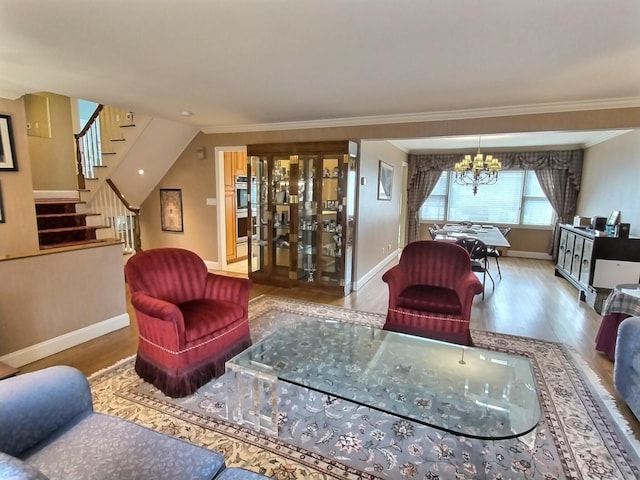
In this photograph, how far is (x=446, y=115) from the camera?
3934 millimetres

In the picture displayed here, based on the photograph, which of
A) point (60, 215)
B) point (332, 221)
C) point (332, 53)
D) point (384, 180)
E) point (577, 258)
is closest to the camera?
point (332, 53)

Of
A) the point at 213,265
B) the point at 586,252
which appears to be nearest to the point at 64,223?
the point at 213,265

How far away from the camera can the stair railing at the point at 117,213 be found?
5207 millimetres

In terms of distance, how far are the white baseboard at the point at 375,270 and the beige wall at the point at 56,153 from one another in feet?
15.6

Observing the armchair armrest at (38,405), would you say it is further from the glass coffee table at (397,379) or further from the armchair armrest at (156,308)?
the glass coffee table at (397,379)

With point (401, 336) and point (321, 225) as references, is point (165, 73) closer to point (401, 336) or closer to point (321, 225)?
point (321, 225)

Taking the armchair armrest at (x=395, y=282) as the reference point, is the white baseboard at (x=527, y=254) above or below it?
below

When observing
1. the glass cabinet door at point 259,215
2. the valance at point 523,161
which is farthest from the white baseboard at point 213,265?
the valance at point 523,161

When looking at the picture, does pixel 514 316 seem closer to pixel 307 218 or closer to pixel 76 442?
pixel 307 218

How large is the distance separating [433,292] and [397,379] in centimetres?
133

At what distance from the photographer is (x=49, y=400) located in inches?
54.6

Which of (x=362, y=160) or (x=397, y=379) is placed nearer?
(x=397, y=379)

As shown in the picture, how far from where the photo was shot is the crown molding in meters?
3.38

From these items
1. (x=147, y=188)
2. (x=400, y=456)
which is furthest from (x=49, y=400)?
(x=147, y=188)
